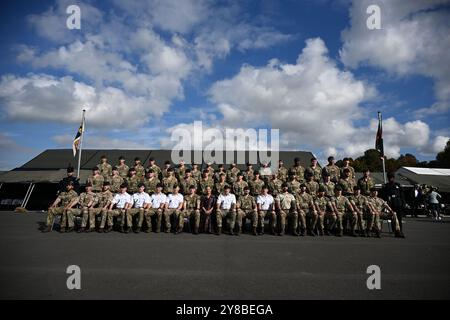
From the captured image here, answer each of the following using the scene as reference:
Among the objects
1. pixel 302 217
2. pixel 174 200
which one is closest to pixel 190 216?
pixel 174 200

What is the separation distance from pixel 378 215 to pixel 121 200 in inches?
339

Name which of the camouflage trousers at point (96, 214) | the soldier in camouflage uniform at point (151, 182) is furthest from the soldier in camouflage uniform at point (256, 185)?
the camouflage trousers at point (96, 214)

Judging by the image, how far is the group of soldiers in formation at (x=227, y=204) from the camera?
8.58 metres

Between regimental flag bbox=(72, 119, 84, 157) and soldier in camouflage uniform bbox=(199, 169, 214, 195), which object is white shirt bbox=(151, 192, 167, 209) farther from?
regimental flag bbox=(72, 119, 84, 157)

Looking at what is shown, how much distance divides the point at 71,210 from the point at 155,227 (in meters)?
2.81

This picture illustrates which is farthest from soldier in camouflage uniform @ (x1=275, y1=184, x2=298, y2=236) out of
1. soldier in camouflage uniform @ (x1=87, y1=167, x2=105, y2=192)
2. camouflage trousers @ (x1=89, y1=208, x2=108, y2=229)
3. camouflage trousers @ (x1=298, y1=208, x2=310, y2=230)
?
soldier in camouflage uniform @ (x1=87, y1=167, x2=105, y2=192)

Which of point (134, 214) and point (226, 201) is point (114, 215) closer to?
point (134, 214)

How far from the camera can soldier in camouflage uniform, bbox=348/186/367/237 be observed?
8.49m

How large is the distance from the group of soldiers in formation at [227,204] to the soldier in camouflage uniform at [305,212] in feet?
0.11

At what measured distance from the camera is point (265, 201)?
903 cm

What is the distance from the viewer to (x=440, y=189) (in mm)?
19391
